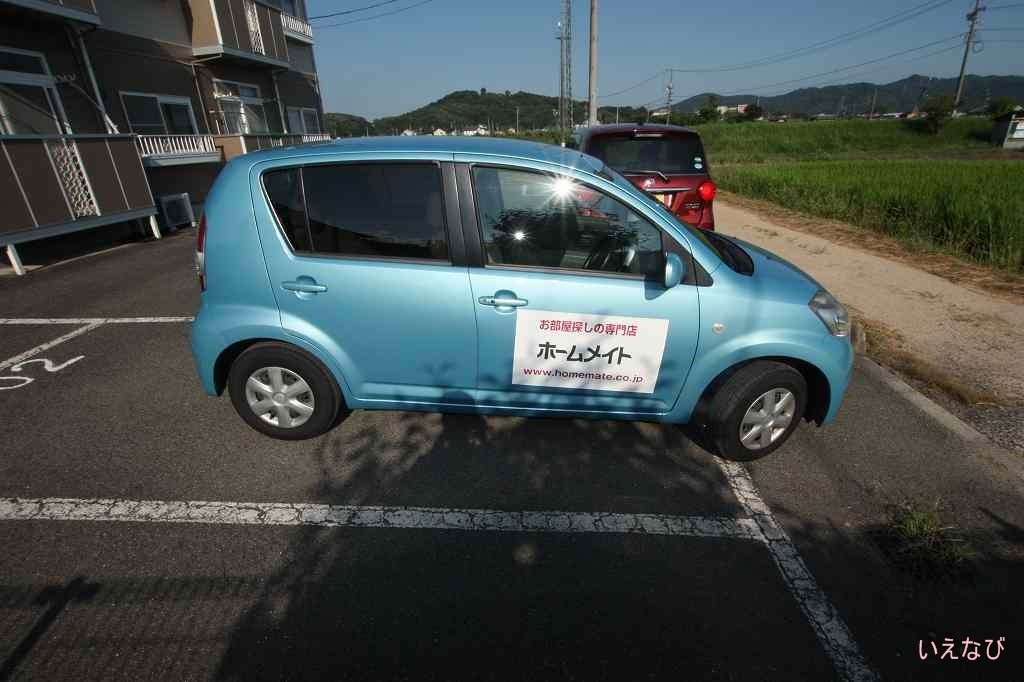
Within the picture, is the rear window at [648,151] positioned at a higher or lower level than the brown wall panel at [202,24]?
lower

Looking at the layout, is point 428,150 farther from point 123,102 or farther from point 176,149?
point 123,102

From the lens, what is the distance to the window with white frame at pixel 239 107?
1377 cm

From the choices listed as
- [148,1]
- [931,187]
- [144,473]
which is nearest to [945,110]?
[931,187]

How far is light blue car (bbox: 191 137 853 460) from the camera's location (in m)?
2.50

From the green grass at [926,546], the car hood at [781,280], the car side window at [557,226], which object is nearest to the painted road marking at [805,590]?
the green grass at [926,546]

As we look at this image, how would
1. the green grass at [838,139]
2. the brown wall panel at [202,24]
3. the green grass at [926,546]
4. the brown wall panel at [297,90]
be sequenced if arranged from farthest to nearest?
the green grass at [838,139] → the brown wall panel at [297,90] → the brown wall panel at [202,24] → the green grass at [926,546]

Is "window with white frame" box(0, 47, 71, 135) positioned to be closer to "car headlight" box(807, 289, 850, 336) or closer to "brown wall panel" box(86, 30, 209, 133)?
"brown wall panel" box(86, 30, 209, 133)

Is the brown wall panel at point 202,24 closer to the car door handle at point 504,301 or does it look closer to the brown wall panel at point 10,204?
the brown wall panel at point 10,204

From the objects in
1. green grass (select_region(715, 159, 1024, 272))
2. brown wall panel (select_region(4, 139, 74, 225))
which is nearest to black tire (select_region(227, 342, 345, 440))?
brown wall panel (select_region(4, 139, 74, 225))

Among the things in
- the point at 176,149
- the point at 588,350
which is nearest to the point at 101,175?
Result: the point at 176,149

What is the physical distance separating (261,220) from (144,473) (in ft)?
5.31

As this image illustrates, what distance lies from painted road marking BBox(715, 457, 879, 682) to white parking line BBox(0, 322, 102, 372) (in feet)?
18.9

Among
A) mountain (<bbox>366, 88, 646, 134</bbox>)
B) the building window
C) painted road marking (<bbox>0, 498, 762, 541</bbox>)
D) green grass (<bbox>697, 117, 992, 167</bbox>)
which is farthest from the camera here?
mountain (<bbox>366, 88, 646, 134</bbox>)

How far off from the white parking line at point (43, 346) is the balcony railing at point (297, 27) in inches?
637
